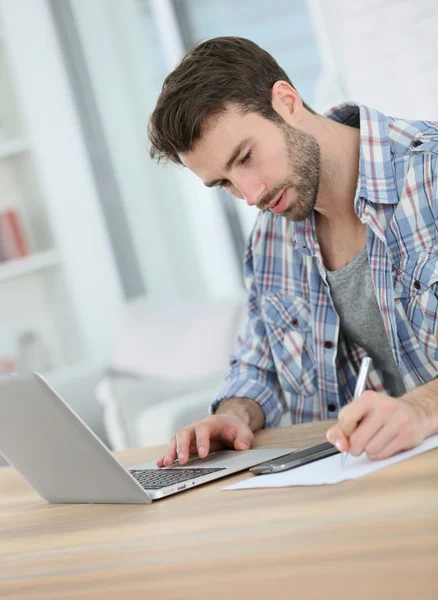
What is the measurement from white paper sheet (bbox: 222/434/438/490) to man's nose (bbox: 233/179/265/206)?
1.88ft

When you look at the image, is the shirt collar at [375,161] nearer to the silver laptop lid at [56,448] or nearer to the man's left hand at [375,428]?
the man's left hand at [375,428]

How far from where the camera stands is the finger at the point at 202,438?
4.38 feet

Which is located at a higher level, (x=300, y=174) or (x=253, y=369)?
(x=300, y=174)

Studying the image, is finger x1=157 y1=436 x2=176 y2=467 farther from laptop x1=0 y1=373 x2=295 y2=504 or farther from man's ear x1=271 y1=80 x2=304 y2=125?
man's ear x1=271 y1=80 x2=304 y2=125

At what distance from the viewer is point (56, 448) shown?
1121 mm

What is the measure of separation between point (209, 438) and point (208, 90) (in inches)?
22.9

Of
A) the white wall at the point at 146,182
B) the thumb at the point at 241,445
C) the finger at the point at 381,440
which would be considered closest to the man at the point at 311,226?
the thumb at the point at 241,445

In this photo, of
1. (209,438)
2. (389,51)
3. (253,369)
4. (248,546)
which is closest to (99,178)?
(389,51)

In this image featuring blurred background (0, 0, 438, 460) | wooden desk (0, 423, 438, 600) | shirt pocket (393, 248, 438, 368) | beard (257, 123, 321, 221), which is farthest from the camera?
blurred background (0, 0, 438, 460)

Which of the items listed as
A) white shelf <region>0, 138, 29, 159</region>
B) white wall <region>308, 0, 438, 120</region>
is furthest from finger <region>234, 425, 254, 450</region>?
white shelf <region>0, 138, 29, 159</region>

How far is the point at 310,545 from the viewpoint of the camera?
0.73 meters

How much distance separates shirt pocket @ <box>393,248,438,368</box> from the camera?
1.44 m

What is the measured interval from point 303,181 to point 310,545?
94 cm

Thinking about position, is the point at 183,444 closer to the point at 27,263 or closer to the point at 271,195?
the point at 271,195
